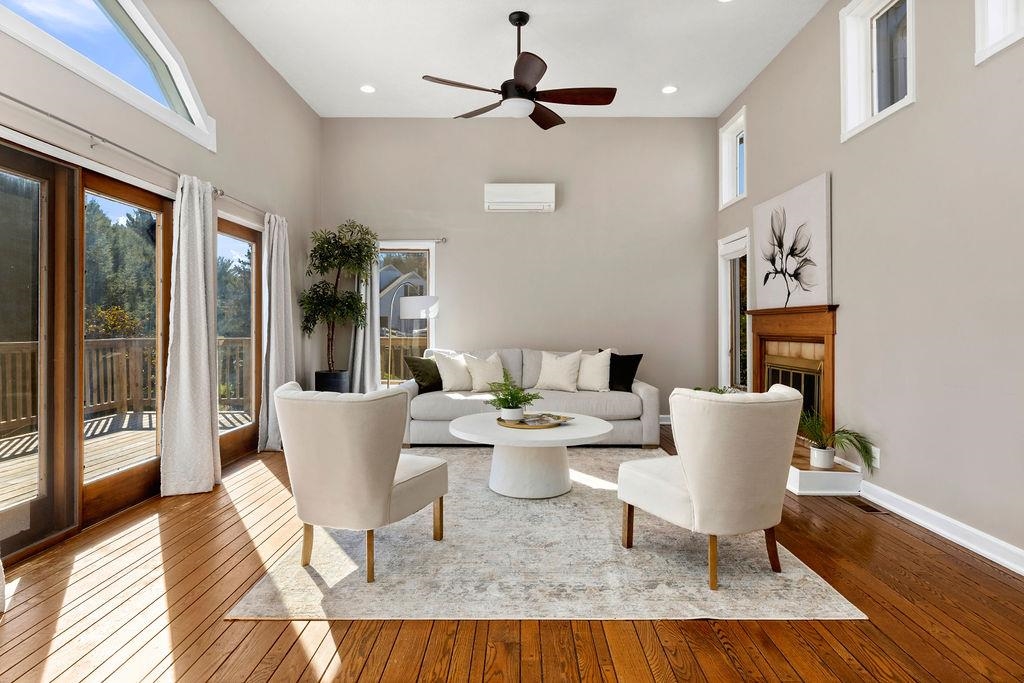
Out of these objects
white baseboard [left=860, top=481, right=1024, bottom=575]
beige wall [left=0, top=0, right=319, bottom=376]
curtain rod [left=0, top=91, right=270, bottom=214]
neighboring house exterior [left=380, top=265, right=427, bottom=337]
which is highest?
beige wall [left=0, top=0, right=319, bottom=376]

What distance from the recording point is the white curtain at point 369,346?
564 cm

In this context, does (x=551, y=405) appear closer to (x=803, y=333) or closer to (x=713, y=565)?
(x=803, y=333)

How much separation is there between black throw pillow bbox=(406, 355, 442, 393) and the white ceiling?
8.77ft

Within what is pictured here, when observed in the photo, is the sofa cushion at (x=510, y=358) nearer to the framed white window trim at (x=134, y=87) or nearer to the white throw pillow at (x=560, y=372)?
the white throw pillow at (x=560, y=372)

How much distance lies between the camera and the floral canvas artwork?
3.74 meters

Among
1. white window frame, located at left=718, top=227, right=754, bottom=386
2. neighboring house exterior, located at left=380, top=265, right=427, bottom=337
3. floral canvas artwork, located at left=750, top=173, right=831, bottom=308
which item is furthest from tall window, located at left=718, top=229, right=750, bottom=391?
neighboring house exterior, located at left=380, top=265, right=427, bottom=337

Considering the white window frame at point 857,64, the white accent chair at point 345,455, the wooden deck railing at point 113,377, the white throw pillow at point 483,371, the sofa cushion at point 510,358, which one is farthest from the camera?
the sofa cushion at point 510,358

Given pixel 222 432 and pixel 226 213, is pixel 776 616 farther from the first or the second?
pixel 226 213

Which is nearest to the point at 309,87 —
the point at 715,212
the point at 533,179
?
the point at 533,179

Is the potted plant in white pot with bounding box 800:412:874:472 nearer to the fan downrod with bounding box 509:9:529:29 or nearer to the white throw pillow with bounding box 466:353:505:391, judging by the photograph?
the white throw pillow with bounding box 466:353:505:391

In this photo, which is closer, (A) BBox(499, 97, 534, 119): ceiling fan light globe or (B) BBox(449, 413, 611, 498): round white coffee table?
(B) BBox(449, 413, 611, 498): round white coffee table

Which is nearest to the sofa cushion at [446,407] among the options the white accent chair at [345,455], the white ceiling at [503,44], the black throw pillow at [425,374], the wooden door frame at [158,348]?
the black throw pillow at [425,374]

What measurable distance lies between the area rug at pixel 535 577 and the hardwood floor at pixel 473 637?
0.26ft

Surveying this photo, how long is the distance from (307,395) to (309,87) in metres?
4.10
